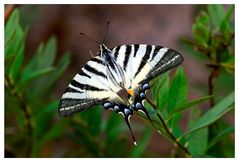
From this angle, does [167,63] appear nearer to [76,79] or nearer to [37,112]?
[76,79]

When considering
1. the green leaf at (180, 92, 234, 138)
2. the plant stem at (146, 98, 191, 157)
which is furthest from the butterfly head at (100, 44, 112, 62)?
the green leaf at (180, 92, 234, 138)

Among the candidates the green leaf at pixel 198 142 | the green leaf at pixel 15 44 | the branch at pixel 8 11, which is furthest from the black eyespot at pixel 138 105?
the branch at pixel 8 11

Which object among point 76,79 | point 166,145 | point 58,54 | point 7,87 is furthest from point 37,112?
point 58,54

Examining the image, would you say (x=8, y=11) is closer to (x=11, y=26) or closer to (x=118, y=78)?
(x=11, y=26)

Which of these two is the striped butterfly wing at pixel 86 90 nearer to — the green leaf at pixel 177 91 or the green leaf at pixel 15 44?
the green leaf at pixel 177 91

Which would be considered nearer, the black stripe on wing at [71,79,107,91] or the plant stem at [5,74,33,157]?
the black stripe on wing at [71,79,107,91]

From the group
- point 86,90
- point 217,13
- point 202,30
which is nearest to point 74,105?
point 86,90

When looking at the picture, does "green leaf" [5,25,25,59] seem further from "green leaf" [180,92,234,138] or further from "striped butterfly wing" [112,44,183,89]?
"green leaf" [180,92,234,138]
